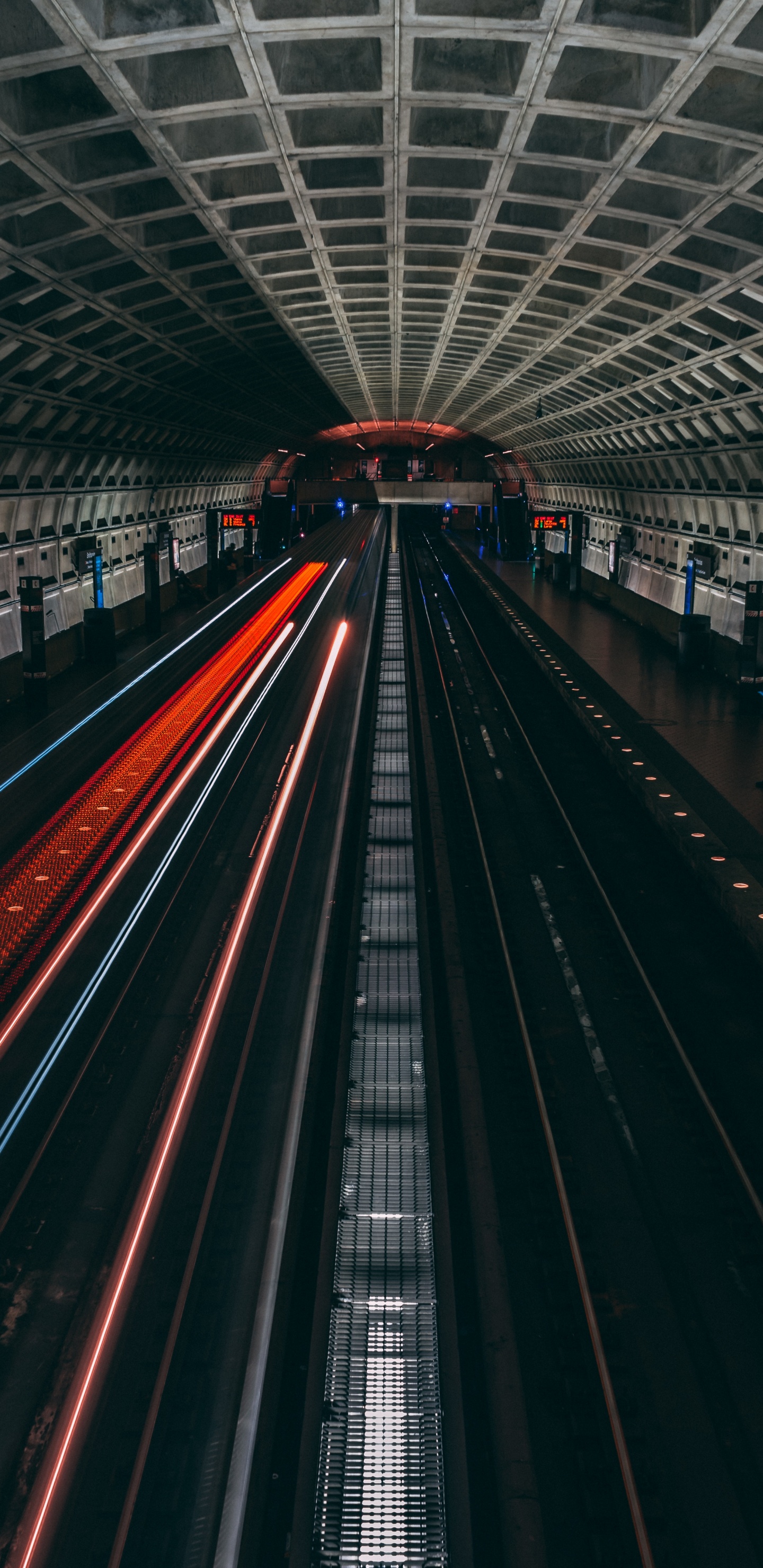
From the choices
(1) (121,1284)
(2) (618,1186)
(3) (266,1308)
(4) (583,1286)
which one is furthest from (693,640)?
(1) (121,1284)

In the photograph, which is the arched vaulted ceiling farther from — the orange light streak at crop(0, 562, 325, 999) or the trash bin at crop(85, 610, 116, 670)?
the orange light streak at crop(0, 562, 325, 999)

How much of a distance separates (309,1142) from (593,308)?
17874 mm

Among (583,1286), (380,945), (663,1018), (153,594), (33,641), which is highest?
(153,594)

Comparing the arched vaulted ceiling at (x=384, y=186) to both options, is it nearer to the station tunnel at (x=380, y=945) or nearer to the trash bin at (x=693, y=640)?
Result: the station tunnel at (x=380, y=945)

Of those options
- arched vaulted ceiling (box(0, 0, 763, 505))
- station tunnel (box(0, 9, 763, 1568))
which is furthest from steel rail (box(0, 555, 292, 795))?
arched vaulted ceiling (box(0, 0, 763, 505))

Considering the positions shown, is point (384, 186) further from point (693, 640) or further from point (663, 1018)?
point (693, 640)

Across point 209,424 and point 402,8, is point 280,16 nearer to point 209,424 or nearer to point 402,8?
point 402,8

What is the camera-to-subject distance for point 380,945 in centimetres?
1423

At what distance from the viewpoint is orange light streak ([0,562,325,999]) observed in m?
14.1

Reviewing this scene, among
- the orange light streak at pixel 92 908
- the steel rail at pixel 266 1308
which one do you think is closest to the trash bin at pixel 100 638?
the orange light streak at pixel 92 908

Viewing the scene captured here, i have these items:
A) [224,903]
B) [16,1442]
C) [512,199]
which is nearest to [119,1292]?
[16,1442]

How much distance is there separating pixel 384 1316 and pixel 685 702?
65.5ft

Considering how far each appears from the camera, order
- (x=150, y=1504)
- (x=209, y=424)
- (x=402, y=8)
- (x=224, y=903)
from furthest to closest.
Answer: (x=209, y=424)
(x=224, y=903)
(x=402, y=8)
(x=150, y=1504)

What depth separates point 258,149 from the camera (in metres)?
13.1
